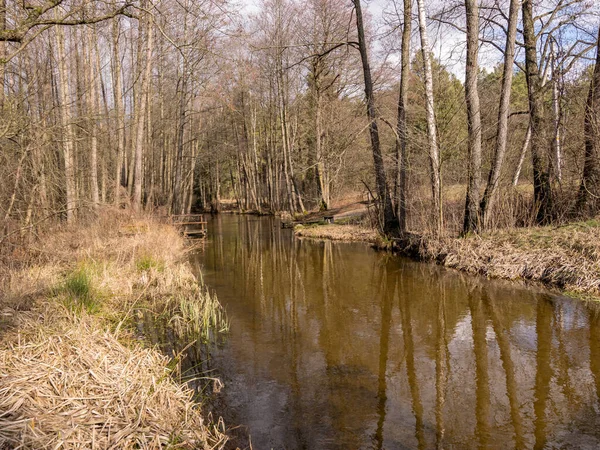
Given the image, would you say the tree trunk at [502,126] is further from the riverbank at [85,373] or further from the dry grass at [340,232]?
the riverbank at [85,373]

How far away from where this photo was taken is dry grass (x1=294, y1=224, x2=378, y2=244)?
16.6 meters

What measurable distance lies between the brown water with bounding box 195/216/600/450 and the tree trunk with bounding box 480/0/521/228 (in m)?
2.60

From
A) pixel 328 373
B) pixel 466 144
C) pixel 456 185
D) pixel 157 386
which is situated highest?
pixel 466 144

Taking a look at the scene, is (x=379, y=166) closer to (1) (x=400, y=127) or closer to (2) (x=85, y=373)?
(1) (x=400, y=127)

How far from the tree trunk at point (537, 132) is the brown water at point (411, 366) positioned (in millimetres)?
3790

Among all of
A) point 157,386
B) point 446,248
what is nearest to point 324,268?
point 446,248

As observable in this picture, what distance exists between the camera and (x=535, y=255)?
Answer: 920cm

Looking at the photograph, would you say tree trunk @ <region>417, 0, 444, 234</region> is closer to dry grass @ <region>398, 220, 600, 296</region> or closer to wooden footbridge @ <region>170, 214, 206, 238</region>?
dry grass @ <region>398, 220, 600, 296</region>

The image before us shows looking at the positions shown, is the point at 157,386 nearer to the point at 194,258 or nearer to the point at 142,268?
the point at 142,268

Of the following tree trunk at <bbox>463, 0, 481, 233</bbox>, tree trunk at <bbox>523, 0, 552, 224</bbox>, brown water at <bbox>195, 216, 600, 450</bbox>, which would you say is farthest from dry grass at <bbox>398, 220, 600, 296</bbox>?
tree trunk at <bbox>523, 0, 552, 224</bbox>

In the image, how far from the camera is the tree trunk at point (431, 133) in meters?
11.4

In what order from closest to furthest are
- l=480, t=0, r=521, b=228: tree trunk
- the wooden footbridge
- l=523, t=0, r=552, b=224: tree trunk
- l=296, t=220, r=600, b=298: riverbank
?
l=296, t=220, r=600, b=298: riverbank < l=480, t=0, r=521, b=228: tree trunk < l=523, t=0, r=552, b=224: tree trunk < the wooden footbridge

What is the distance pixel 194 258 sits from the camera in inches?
565

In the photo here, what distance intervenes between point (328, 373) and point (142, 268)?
20.2ft
